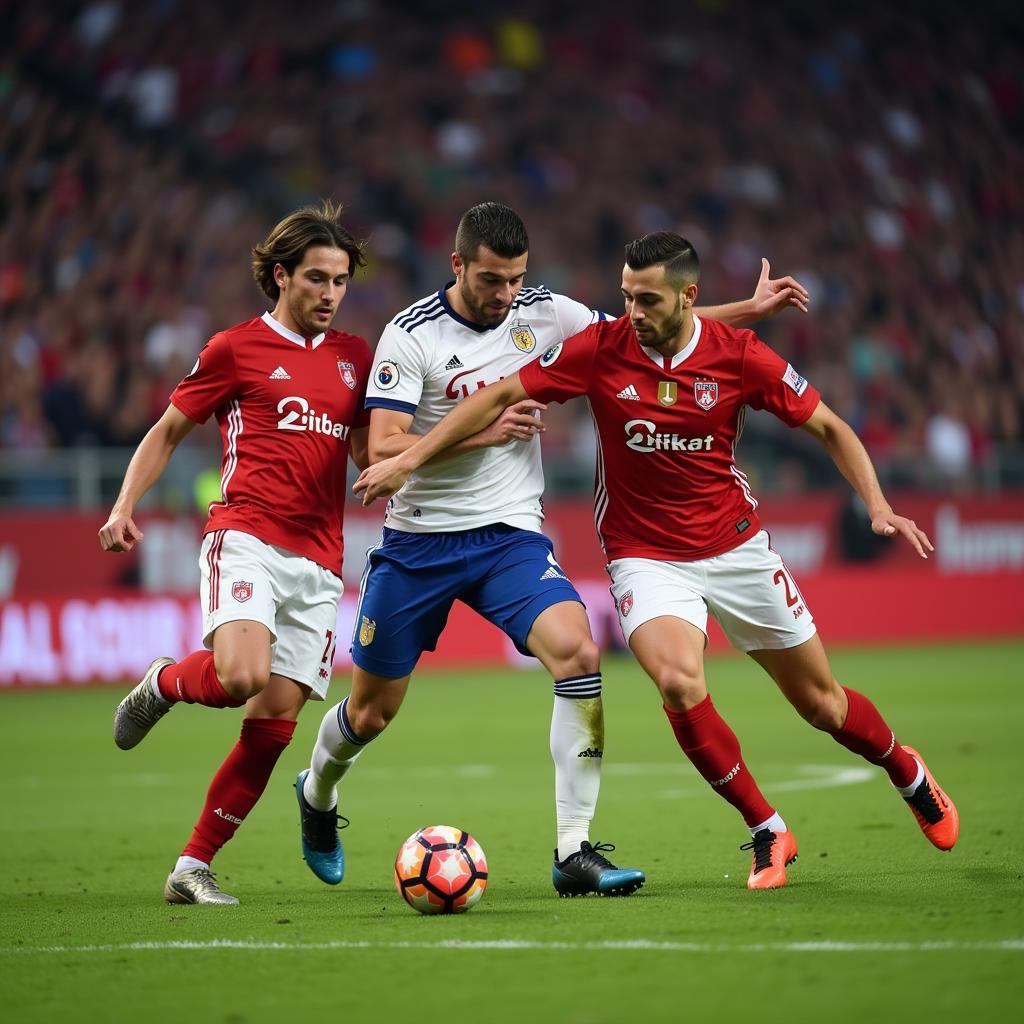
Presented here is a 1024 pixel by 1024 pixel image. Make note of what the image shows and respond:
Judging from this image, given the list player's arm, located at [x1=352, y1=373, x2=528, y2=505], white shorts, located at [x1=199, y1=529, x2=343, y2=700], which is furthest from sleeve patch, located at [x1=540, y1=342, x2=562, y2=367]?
white shorts, located at [x1=199, y1=529, x2=343, y2=700]

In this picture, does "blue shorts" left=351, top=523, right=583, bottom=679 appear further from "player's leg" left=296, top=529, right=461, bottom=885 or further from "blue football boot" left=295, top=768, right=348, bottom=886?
"blue football boot" left=295, top=768, right=348, bottom=886

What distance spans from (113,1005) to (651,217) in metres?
20.6

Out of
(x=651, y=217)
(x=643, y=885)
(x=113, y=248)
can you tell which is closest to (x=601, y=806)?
(x=643, y=885)

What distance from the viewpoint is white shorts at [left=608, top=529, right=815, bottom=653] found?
6.40 metres

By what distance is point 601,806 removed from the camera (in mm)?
9008

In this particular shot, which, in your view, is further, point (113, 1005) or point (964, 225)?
point (964, 225)

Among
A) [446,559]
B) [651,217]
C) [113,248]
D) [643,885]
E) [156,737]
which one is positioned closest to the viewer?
[643,885]

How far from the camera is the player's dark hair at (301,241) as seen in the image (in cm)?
654

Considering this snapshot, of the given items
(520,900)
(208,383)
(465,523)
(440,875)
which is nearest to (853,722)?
(520,900)

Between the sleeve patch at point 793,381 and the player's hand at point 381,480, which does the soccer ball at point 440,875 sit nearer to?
the player's hand at point 381,480

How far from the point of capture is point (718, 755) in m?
6.25

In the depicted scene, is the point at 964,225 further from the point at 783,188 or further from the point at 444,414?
the point at 444,414

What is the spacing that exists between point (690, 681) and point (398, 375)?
1.59 meters

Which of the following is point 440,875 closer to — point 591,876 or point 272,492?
point 591,876
